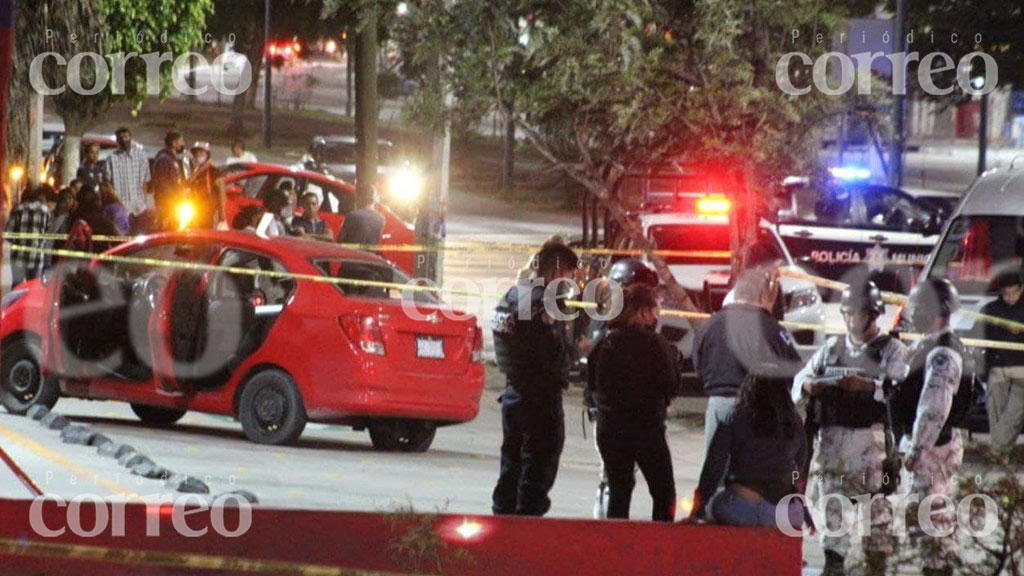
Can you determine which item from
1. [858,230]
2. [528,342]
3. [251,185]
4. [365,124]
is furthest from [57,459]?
[858,230]

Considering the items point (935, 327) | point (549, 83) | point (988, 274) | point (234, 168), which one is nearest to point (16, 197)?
point (234, 168)

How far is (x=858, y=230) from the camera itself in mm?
22797

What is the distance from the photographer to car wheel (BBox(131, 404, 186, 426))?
13617mm

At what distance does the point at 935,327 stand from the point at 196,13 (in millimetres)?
15710

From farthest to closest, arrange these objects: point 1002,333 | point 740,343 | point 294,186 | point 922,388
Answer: point 294,186 → point 1002,333 → point 740,343 → point 922,388

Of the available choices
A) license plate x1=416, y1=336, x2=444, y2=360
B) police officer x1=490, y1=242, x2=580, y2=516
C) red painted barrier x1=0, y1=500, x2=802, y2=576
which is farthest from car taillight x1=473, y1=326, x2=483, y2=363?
red painted barrier x1=0, y1=500, x2=802, y2=576

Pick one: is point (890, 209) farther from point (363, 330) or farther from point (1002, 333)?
point (363, 330)

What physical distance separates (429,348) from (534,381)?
8.99ft

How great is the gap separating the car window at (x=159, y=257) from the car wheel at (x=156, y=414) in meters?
0.97

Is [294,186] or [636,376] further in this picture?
[294,186]

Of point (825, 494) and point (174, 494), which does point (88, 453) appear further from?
point (825, 494)

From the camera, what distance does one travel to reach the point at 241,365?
12.5m

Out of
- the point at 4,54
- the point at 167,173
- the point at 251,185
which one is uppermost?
the point at 4,54

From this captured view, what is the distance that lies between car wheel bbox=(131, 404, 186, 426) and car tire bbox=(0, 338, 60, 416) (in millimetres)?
620
